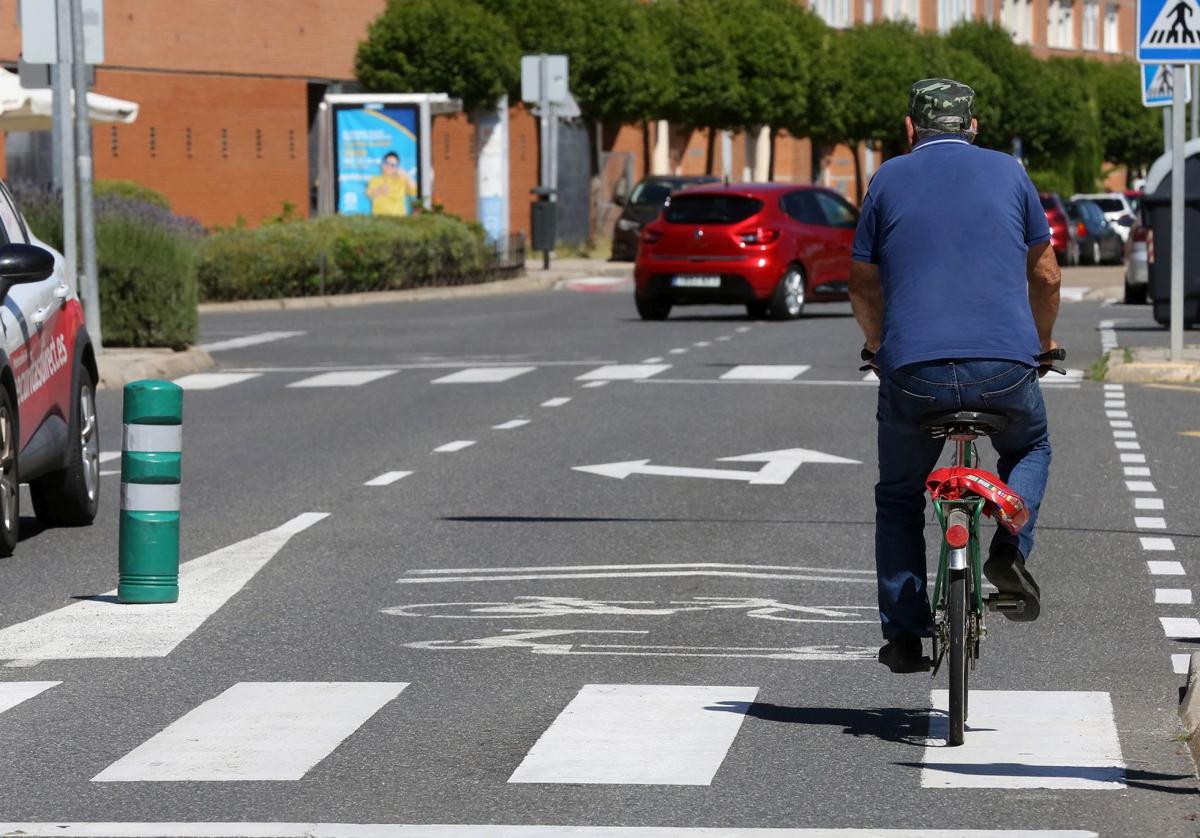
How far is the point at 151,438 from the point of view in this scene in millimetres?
9992

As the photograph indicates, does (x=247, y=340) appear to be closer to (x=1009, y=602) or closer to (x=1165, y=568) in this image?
(x=1165, y=568)

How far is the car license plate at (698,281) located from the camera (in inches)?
1208

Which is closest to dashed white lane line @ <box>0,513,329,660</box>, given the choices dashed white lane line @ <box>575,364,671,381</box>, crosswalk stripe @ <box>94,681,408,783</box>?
crosswalk stripe @ <box>94,681,408,783</box>

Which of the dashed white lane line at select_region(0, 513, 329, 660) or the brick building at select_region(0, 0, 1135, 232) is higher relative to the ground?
the brick building at select_region(0, 0, 1135, 232)

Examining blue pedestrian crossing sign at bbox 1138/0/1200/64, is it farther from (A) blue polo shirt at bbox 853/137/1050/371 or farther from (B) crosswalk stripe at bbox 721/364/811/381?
(A) blue polo shirt at bbox 853/137/1050/371

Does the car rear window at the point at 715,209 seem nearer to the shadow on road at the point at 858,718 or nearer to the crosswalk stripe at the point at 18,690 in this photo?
the crosswalk stripe at the point at 18,690

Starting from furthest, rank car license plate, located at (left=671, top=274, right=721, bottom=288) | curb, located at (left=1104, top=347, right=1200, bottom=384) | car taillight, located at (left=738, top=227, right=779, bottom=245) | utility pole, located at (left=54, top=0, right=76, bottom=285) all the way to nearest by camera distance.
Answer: car license plate, located at (left=671, top=274, right=721, bottom=288) < car taillight, located at (left=738, top=227, right=779, bottom=245) < utility pole, located at (left=54, top=0, right=76, bottom=285) < curb, located at (left=1104, top=347, right=1200, bottom=384)

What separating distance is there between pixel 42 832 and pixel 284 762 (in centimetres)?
91

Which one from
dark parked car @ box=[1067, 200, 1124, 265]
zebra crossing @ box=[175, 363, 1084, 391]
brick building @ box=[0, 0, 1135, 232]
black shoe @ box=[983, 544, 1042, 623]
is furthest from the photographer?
dark parked car @ box=[1067, 200, 1124, 265]

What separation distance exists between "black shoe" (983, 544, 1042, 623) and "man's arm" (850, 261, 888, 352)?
0.67 m

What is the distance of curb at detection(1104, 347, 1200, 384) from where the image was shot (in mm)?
21009

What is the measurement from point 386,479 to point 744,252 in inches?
650

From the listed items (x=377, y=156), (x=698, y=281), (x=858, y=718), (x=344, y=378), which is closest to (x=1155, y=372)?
(x=344, y=378)

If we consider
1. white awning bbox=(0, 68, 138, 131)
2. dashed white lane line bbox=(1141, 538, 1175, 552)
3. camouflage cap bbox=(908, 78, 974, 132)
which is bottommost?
dashed white lane line bbox=(1141, 538, 1175, 552)
